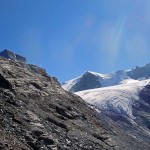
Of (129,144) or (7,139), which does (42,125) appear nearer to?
(7,139)

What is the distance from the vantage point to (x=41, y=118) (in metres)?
32.2

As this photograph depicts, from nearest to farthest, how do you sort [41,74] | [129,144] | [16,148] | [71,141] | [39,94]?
[16,148], [71,141], [39,94], [129,144], [41,74]

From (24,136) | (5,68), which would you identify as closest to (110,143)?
(24,136)

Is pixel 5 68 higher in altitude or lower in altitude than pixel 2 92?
higher

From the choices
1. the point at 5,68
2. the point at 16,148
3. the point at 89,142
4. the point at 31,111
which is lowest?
the point at 16,148

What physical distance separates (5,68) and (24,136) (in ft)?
39.7

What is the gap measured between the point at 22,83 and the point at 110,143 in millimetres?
9921

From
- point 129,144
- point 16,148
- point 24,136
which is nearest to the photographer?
point 16,148

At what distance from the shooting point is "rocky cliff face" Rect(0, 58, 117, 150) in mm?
28344

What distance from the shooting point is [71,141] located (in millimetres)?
30484

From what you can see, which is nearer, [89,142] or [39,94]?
[89,142]

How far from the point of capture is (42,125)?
3094 centimetres

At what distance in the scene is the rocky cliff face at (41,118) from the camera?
93.0ft

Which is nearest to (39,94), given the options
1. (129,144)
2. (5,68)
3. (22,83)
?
Answer: (22,83)
